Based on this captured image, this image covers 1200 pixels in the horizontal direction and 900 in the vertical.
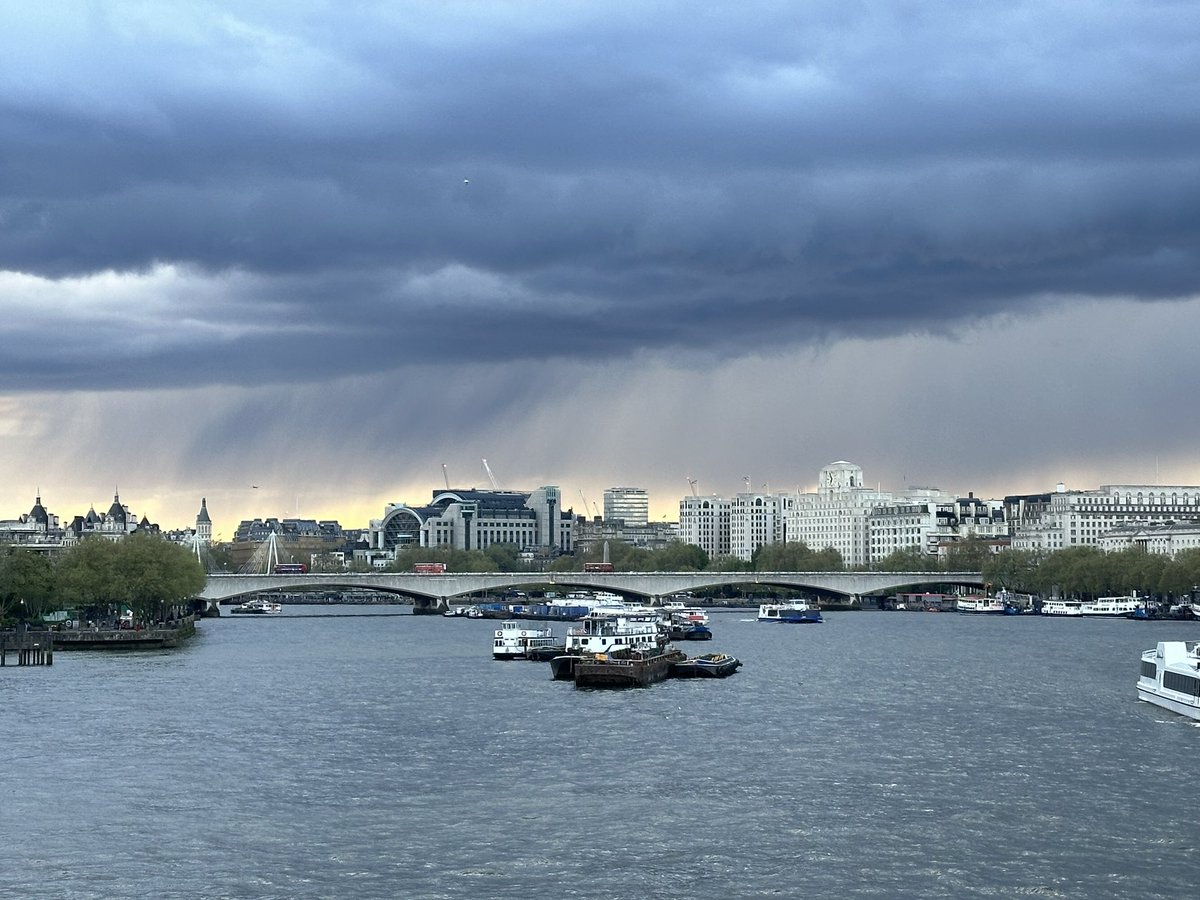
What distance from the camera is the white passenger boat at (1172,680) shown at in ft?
244

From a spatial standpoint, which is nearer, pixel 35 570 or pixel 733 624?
pixel 35 570

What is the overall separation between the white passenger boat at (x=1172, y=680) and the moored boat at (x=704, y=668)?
23.7 m

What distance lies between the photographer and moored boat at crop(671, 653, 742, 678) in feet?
323

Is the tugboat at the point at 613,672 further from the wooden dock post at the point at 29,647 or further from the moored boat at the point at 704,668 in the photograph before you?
the wooden dock post at the point at 29,647

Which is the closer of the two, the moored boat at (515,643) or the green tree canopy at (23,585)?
the moored boat at (515,643)

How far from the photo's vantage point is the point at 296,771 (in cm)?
5784

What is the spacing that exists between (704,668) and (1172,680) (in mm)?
27856

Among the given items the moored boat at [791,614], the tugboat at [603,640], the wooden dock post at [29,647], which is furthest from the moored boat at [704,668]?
the moored boat at [791,614]

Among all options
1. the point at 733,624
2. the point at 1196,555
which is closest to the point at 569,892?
the point at 733,624

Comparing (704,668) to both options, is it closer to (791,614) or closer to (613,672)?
(613,672)

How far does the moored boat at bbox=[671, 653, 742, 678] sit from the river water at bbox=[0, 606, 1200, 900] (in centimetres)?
204

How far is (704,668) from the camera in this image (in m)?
98.4

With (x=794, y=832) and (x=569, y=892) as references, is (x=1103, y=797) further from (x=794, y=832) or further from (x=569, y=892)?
(x=569, y=892)

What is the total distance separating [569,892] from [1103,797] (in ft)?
61.3
